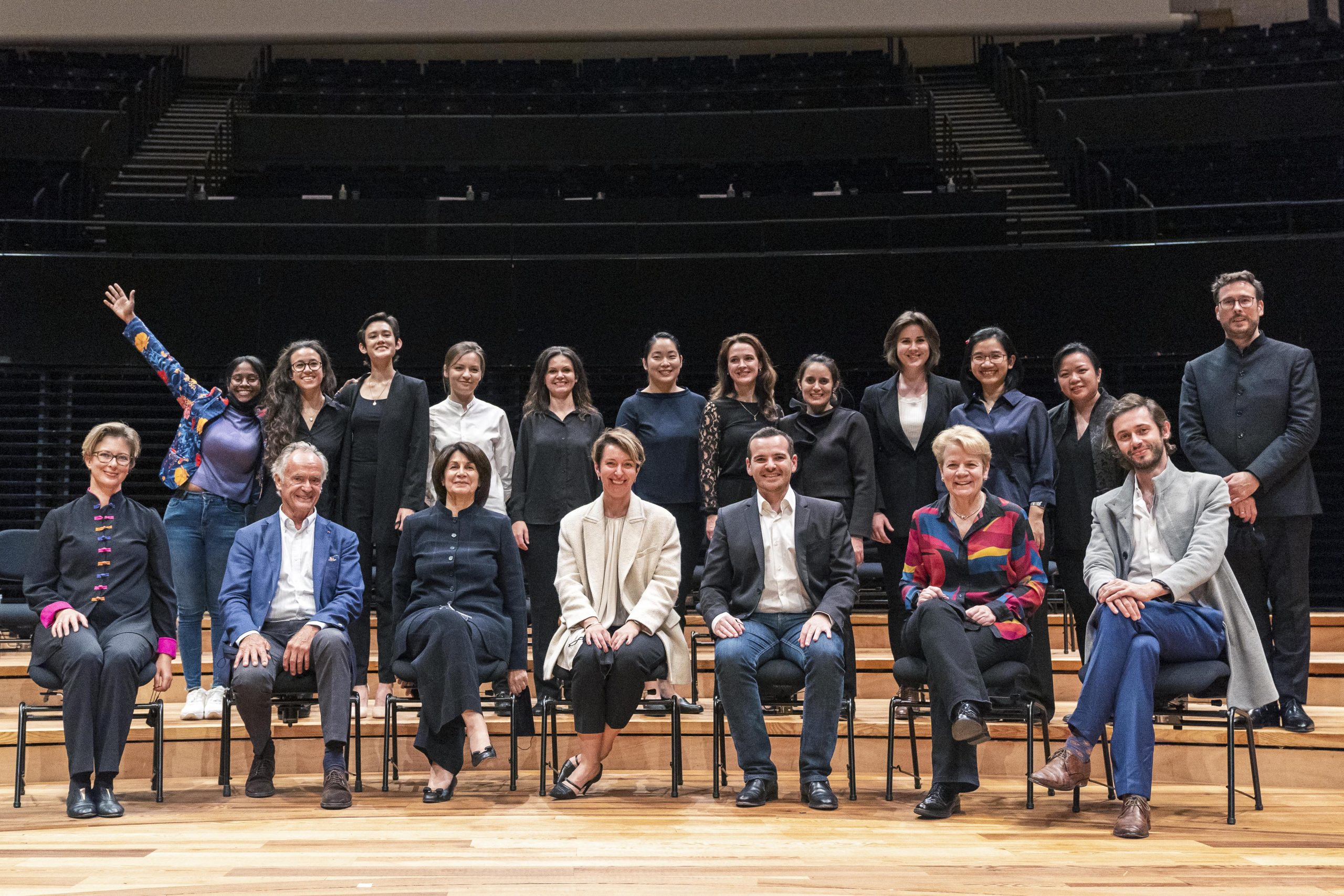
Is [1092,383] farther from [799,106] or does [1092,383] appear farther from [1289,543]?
[799,106]

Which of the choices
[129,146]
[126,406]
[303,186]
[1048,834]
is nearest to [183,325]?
[126,406]

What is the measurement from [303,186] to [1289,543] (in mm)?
8246

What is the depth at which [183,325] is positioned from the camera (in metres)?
7.16

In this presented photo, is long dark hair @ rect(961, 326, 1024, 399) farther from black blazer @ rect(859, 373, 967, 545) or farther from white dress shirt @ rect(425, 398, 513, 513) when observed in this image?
white dress shirt @ rect(425, 398, 513, 513)

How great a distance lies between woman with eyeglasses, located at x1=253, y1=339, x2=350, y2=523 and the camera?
411 cm

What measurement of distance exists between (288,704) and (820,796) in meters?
1.68

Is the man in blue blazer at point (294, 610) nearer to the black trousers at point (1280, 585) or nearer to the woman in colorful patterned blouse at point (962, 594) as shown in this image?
the woman in colorful patterned blouse at point (962, 594)

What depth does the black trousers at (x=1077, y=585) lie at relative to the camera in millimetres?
3939

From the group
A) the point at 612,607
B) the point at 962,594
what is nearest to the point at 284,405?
the point at 612,607

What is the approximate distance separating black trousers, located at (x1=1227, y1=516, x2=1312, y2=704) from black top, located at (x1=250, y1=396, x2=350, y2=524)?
3102 millimetres

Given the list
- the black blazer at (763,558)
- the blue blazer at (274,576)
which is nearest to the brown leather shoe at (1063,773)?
the black blazer at (763,558)

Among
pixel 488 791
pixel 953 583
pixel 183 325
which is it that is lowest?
pixel 488 791

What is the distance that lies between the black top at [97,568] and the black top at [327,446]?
0.54m

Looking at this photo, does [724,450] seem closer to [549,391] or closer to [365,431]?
[549,391]
